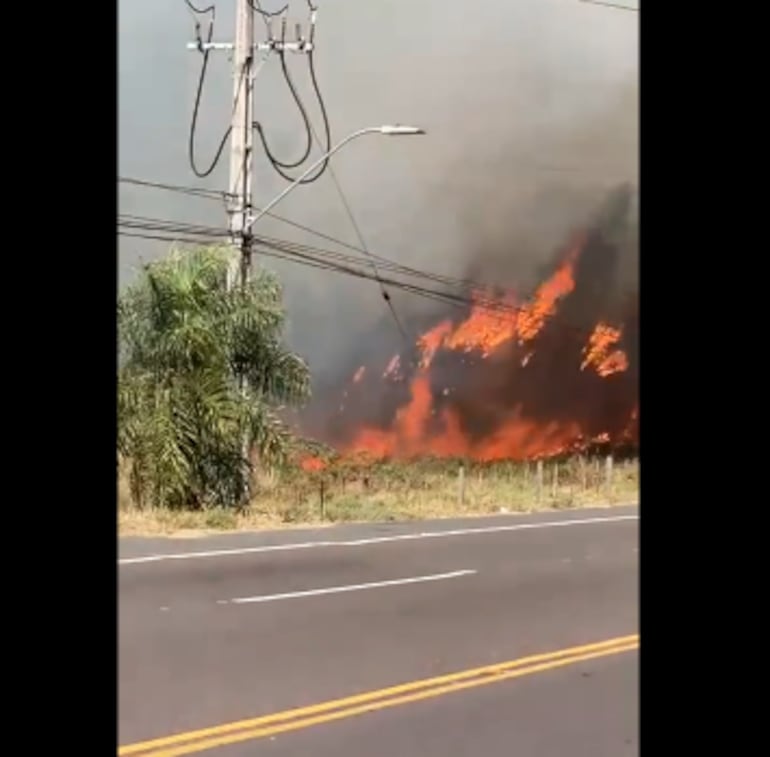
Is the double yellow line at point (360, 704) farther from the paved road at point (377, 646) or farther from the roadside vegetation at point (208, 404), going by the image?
the roadside vegetation at point (208, 404)

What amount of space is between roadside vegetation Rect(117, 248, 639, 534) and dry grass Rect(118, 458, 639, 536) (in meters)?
0.05

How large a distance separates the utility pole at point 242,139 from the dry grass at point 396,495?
2.91 metres

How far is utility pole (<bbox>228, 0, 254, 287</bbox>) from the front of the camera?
15.1 m

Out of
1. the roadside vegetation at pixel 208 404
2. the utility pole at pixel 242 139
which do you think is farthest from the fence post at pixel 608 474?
the utility pole at pixel 242 139

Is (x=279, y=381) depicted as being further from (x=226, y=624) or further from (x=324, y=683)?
(x=324, y=683)

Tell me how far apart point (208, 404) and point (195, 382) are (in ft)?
1.14

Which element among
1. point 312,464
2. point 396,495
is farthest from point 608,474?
point 312,464

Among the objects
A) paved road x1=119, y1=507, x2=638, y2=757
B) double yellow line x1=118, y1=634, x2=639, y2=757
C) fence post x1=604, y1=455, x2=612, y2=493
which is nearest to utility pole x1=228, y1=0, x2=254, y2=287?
paved road x1=119, y1=507, x2=638, y2=757

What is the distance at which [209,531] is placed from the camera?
1227 cm

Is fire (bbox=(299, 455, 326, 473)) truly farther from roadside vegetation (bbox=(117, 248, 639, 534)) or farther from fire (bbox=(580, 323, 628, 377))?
fire (bbox=(580, 323, 628, 377))

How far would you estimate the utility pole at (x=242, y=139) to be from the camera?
1509 cm

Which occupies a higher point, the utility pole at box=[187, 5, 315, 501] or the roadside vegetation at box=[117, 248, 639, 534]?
the utility pole at box=[187, 5, 315, 501]
